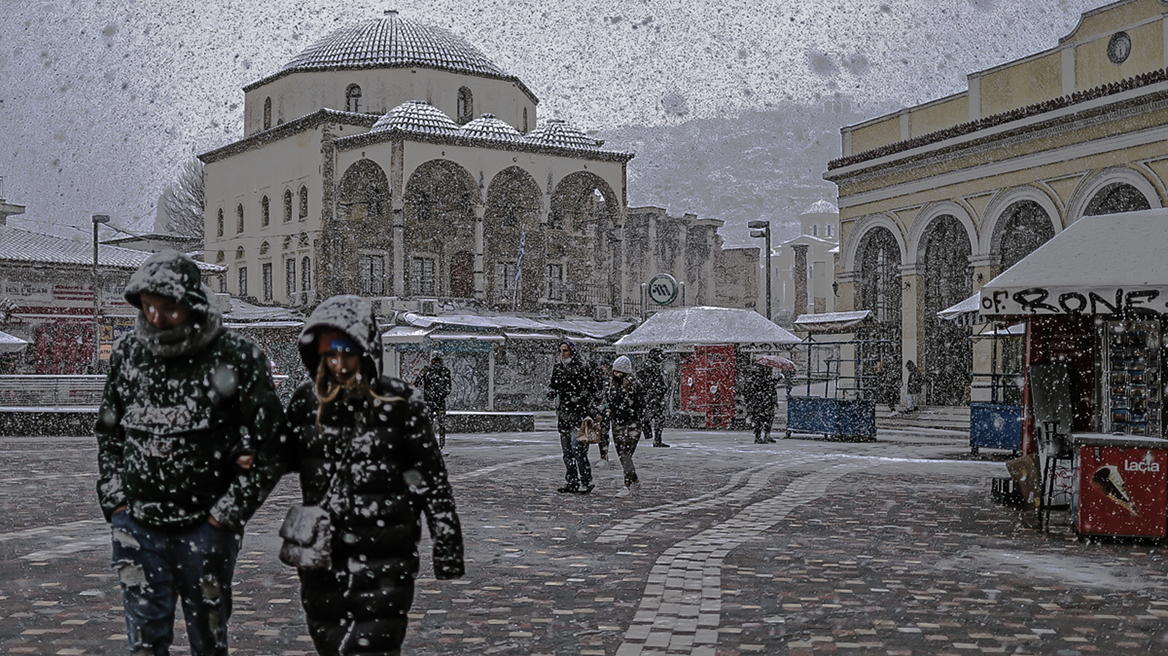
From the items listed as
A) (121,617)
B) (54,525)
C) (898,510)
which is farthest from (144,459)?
(898,510)

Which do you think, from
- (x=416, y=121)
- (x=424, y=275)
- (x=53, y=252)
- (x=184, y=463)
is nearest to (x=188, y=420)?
(x=184, y=463)

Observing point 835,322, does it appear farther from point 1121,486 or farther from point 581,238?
point 1121,486

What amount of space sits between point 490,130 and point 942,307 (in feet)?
68.9

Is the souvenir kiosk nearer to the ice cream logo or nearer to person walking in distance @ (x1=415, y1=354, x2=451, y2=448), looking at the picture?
the ice cream logo

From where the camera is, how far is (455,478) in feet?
52.0

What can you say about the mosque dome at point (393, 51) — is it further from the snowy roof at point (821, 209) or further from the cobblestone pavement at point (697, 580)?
the snowy roof at point (821, 209)

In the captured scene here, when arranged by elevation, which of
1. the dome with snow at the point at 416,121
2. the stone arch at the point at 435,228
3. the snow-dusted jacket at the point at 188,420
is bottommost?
the snow-dusted jacket at the point at 188,420

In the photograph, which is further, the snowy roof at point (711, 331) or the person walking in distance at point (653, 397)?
the snowy roof at point (711, 331)

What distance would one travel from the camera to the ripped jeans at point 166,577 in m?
4.35

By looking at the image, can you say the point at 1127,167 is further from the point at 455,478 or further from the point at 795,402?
the point at 455,478

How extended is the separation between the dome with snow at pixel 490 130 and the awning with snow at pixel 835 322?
59.7 feet

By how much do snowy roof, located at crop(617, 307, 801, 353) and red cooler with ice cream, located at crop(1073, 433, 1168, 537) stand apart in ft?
63.6

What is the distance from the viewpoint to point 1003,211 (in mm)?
32750

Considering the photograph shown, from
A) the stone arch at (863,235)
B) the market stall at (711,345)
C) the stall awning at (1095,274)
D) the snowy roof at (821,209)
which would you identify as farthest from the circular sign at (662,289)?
the snowy roof at (821,209)
